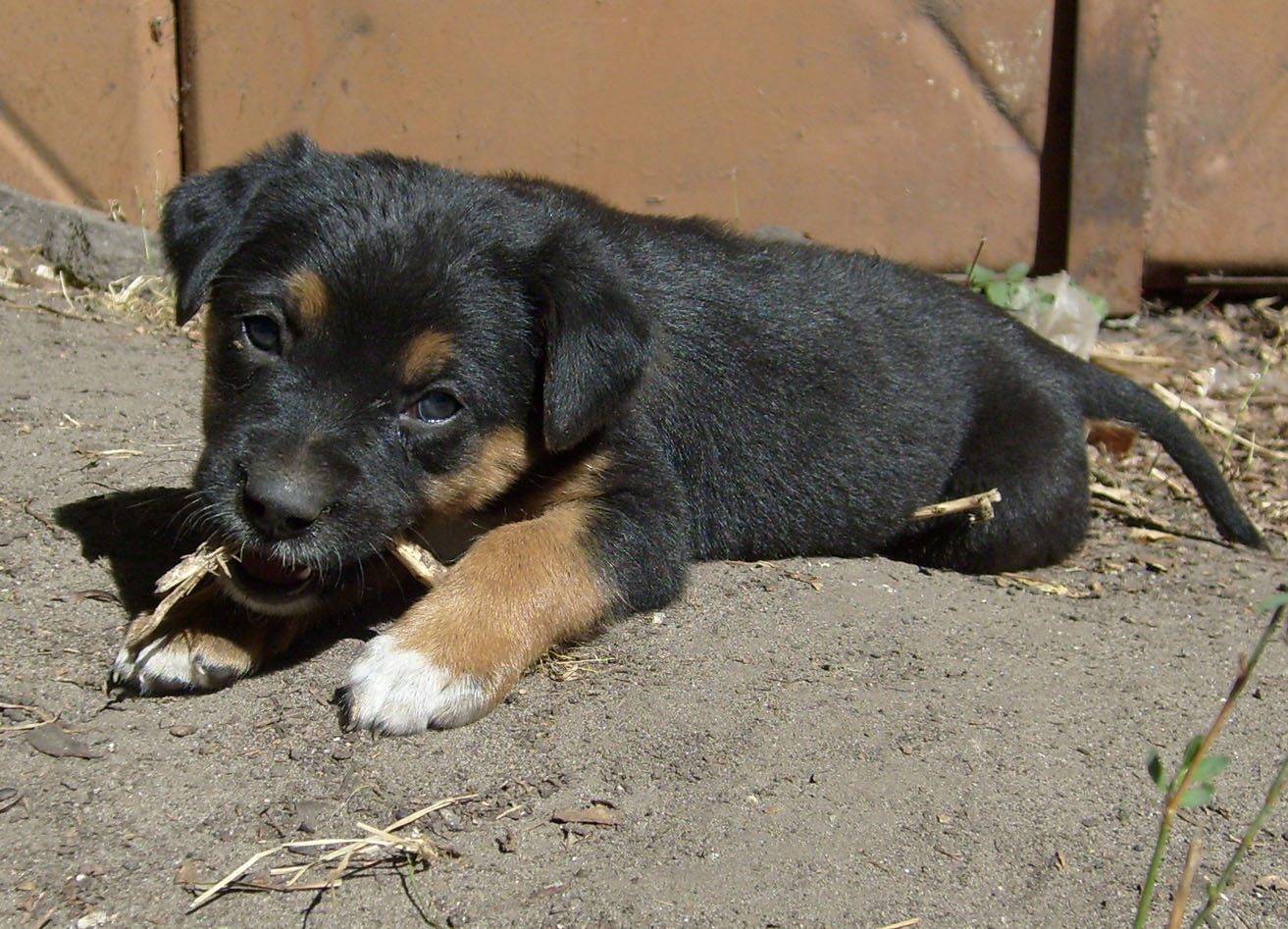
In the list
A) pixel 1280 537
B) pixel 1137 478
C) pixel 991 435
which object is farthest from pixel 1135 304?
pixel 991 435

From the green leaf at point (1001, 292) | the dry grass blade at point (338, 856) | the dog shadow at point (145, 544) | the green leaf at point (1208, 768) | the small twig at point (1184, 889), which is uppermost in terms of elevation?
the green leaf at point (1208, 768)

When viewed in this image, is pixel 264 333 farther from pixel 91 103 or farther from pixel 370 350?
pixel 91 103

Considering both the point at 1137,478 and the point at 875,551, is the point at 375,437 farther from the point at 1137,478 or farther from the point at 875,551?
the point at 1137,478

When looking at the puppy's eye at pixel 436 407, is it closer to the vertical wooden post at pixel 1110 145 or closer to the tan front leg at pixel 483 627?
the tan front leg at pixel 483 627

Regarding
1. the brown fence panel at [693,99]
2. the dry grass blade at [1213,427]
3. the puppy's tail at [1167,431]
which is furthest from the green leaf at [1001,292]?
the puppy's tail at [1167,431]

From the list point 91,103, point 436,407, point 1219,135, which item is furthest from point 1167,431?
point 91,103

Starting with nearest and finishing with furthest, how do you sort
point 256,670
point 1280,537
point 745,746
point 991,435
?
point 745,746 < point 256,670 < point 991,435 < point 1280,537
